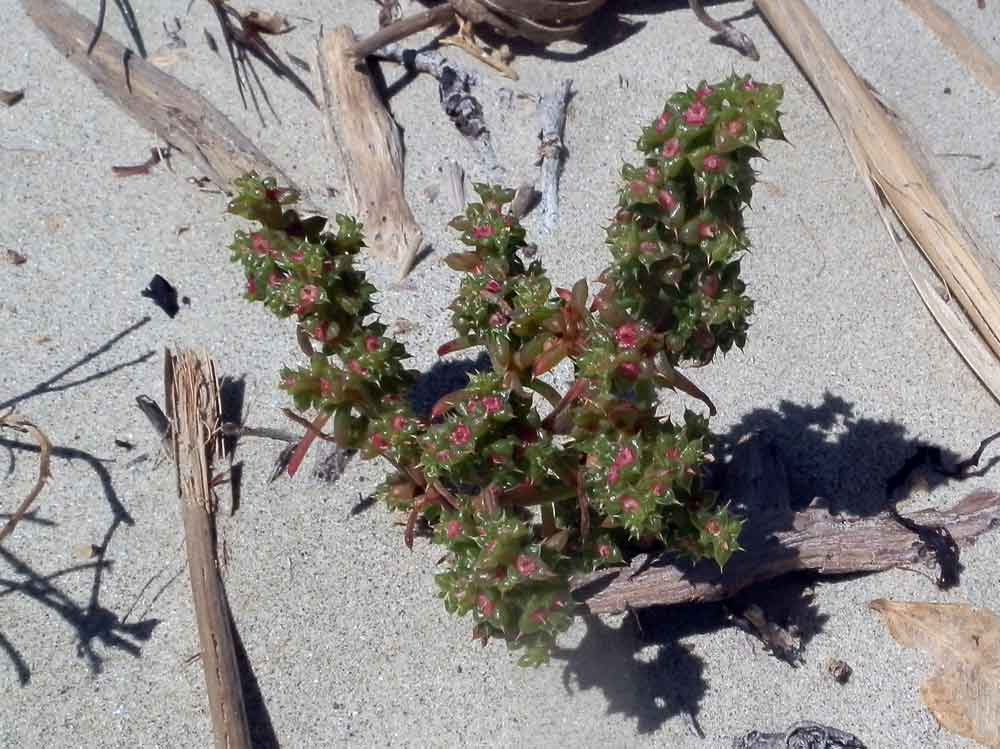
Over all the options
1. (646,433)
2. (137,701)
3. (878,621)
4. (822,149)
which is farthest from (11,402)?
(822,149)

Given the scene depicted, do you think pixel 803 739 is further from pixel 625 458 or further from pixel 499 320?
pixel 499 320

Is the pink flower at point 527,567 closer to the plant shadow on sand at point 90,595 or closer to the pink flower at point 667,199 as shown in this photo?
the pink flower at point 667,199

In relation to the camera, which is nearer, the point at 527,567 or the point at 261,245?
the point at 527,567

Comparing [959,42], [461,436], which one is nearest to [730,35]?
[959,42]

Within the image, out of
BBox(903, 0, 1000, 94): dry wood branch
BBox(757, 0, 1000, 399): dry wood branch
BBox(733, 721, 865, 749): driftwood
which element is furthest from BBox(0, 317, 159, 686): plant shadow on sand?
BBox(903, 0, 1000, 94): dry wood branch

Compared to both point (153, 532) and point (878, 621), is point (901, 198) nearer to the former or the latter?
point (878, 621)

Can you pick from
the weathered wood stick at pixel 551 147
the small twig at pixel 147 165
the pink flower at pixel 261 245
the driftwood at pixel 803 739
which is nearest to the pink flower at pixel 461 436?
the pink flower at pixel 261 245
